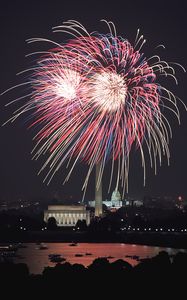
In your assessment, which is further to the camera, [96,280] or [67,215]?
[67,215]

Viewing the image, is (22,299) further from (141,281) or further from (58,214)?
(58,214)

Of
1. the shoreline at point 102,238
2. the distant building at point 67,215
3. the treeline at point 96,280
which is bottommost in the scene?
the treeline at point 96,280

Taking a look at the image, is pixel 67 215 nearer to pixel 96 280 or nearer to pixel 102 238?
pixel 102 238

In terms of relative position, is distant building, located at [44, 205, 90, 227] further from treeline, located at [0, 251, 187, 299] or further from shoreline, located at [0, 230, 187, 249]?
treeline, located at [0, 251, 187, 299]

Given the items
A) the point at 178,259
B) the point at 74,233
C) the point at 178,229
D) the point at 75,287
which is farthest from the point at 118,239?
the point at 75,287

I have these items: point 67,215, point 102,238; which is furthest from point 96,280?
point 67,215

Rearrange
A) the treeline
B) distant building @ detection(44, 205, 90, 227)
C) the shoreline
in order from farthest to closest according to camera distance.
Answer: distant building @ detection(44, 205, 90, 227) → the shoreline → the treeline

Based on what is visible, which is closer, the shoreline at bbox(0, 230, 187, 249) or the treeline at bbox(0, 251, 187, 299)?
the treeline at bbox(0, 251, 187, 299)

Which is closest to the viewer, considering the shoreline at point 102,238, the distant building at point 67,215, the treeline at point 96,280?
the treeline at point 96,280

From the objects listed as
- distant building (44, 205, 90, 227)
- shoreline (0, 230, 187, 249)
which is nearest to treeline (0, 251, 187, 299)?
shoreline (0, 230, 187, 249)

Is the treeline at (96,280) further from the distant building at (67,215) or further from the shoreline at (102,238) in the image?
the distant building at (67,215)

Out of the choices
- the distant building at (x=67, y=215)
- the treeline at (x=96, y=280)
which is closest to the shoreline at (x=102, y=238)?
the distant building at (x=67, y=215)
